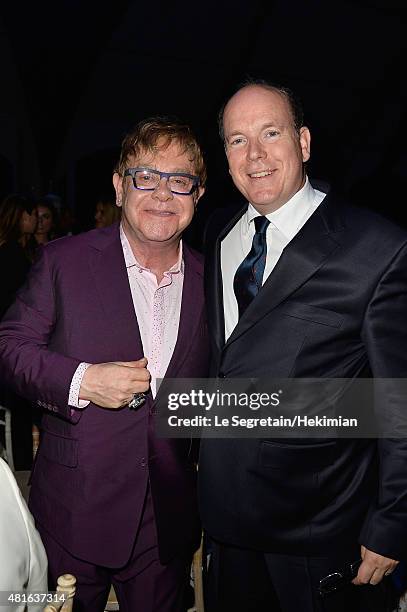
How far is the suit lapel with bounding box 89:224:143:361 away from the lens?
5.47 ft

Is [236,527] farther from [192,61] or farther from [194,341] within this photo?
[192,61]

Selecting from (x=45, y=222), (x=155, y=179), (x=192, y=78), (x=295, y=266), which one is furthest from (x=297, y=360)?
(x=192, y=78)

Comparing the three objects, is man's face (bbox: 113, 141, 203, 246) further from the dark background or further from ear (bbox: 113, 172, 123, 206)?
the dark background

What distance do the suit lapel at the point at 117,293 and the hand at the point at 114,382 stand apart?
12 centimetres

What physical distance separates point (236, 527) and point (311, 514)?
217mm

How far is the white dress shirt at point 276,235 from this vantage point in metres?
1.70

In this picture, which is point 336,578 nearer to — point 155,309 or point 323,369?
point 323,369

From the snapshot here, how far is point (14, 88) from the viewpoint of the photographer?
1302cm

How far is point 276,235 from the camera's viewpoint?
5.65ft

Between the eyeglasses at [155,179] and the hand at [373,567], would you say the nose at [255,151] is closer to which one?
the eyeglasses at [155,179]

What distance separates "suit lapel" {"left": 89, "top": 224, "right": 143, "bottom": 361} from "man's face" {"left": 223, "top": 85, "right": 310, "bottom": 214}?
1.49 ft

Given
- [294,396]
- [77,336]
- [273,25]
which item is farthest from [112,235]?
[273,25]

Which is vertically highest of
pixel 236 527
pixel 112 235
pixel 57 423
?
pixel 112 235

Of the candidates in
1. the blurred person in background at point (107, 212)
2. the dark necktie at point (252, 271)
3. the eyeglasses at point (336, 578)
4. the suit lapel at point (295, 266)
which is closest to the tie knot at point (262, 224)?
the dark necktie at point (252, 271)
